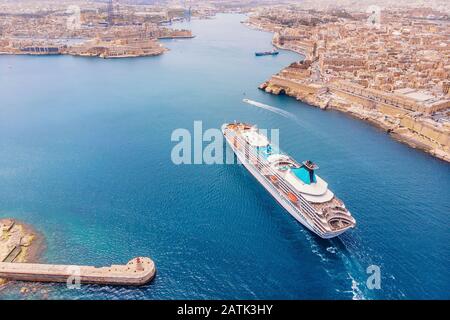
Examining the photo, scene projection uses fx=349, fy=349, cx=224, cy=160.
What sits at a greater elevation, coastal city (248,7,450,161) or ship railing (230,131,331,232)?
coastal city (248,7,450,161)

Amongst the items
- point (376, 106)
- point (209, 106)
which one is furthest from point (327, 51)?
point (209, 106)

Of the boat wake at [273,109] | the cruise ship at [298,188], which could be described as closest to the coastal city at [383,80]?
the boat wake at [273,109]

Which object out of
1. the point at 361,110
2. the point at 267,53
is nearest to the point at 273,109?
the point at 361,110

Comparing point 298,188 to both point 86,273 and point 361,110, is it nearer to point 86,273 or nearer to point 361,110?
point 86,273

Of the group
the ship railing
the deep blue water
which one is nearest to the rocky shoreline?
the deep blue water

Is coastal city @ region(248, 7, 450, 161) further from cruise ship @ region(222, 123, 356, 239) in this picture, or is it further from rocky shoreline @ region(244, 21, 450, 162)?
cruise ship @ region(222, 123, 356, 239)

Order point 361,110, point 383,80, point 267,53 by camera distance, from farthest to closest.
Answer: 1. point 267,53
2. point 383,80
3. point 361,110

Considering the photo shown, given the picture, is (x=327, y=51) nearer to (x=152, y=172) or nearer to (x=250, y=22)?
(x=152, y=172)
